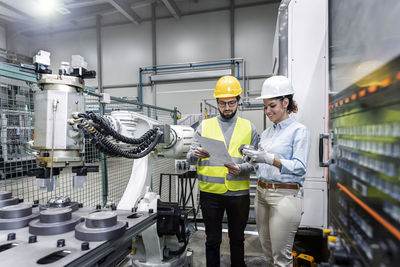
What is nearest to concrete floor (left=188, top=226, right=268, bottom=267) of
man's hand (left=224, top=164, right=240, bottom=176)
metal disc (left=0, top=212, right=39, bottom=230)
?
man's hand (left=224, top=164, right=240, bottom=176)

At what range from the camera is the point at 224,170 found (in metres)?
1.67

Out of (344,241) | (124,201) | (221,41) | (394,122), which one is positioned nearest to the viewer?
(394,122)

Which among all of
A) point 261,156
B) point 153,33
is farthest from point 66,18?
point 261,156

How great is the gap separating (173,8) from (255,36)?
2.32 metres

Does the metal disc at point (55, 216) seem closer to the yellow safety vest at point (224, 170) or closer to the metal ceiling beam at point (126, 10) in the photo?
the yellow safety vest at point (224, 170)

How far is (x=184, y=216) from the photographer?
141cm

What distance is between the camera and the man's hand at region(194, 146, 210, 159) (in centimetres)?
163

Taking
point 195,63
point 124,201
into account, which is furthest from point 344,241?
point 195,63

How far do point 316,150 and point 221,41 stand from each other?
5.32 meters

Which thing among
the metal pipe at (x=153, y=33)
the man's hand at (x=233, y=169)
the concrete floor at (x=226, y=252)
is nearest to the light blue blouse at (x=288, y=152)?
the man's hand at (x=233, y=169)

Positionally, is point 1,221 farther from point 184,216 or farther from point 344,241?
point 344,241

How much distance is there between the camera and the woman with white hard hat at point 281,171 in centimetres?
132

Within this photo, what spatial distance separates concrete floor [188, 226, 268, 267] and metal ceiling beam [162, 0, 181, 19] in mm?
5468

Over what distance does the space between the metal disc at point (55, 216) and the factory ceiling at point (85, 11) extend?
605 cm
